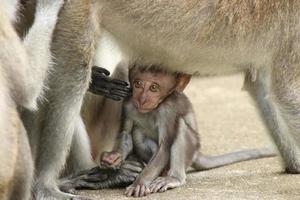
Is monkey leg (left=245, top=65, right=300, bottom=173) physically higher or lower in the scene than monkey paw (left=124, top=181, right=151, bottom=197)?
higher

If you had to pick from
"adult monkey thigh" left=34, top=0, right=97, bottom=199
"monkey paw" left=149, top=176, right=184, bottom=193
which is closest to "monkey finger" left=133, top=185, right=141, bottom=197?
"monkey paw" left=149, top=176, right=184, bottom=193

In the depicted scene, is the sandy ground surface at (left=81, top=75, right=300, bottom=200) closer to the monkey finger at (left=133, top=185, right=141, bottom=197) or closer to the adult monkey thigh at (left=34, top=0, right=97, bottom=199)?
the monkey finger at (left=133, top=185, right=141, bottom=197)

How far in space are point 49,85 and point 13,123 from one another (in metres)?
1.25

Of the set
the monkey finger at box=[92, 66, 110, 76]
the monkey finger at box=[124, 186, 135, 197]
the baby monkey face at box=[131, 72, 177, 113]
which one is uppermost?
the monkey finger at box=[92, 66, 110, 76]

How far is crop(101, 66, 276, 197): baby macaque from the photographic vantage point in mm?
8695

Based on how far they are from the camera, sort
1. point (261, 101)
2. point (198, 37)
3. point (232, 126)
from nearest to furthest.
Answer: point (198, 37)
point (261, 101)
point (232, 126)

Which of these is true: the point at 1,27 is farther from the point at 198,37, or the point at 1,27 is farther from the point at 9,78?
the point at 198,37

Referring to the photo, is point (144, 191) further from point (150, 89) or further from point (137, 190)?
point (150, 89)

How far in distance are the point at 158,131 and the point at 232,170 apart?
3.52 feet

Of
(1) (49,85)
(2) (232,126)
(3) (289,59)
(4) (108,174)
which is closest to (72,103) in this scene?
(1) (49,85)

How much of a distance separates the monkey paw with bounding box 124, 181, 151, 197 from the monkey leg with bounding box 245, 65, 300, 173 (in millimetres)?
1286

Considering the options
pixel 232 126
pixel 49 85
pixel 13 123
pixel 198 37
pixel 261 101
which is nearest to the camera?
pixel 13 123

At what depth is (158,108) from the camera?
8883 mm

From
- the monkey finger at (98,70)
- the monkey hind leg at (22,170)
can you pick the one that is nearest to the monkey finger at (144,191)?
the monkey finger at (98,70)
